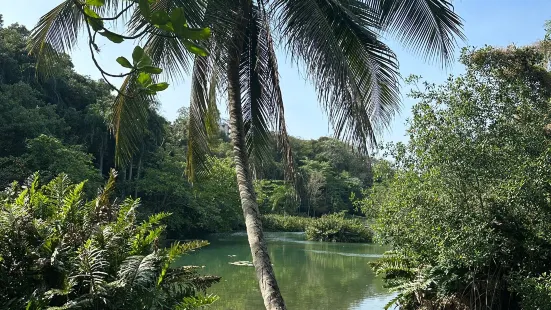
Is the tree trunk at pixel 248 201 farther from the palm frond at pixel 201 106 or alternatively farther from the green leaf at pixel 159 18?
the green leaf at pixel 159 18

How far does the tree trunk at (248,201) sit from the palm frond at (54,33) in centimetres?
151

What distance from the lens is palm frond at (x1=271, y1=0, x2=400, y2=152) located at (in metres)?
4.01

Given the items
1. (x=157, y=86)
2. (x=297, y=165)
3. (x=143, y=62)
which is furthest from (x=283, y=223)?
(x=143, y=62)

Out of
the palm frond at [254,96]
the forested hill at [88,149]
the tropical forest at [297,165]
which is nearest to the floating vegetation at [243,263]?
the forested hill at [88,149]

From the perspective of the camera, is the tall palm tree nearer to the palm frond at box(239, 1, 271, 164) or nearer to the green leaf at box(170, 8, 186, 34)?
the palm frond at box(239, 1, 271, 164)

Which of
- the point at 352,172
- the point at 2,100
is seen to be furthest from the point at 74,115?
the point at 352,172

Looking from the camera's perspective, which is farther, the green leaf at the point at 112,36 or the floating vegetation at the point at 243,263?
the floating vegetation at the point at 243,263

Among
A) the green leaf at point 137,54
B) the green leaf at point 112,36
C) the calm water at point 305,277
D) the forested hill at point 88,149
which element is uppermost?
the forested hill at point 88,149

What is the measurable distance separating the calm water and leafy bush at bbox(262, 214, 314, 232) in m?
9.30

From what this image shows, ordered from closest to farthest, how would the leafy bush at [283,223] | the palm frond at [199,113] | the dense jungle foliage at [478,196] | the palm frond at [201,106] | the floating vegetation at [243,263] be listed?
the palm frond at [201,106], the palm frond at [199,113], the dense jungle foliage at [478,196], the floating vegetation at [243,263], the leafy bush at [283,223]

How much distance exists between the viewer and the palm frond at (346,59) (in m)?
4.01

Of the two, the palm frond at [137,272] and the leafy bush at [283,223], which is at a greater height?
the leafy bush at [283,223]

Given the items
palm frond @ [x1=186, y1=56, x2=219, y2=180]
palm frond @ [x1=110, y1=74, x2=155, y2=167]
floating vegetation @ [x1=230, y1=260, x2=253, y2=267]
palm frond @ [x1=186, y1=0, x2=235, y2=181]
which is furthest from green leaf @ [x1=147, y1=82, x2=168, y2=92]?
floating vegetation @ [x1=230, y1=260, x2=253, y2=267]

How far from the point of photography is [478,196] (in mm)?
6219
